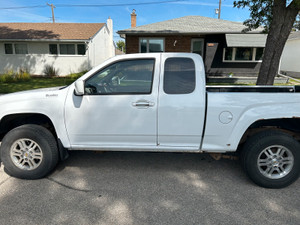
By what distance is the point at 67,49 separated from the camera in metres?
18.5

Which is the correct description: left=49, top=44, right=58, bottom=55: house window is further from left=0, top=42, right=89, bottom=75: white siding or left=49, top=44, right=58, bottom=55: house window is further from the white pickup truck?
the white pickup truck

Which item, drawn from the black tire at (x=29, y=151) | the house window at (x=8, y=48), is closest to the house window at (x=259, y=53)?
the black tire at (x=29, y=151)

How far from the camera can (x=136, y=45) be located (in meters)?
14.9

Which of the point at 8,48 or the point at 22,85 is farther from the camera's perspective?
the point at 8,48

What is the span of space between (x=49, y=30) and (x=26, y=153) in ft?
65.6

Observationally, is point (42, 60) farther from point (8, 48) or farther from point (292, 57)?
point (292, 57)

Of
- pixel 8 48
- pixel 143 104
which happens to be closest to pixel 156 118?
pixel 143 104

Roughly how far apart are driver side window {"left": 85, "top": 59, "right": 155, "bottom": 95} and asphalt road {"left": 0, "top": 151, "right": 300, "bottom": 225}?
1332 millimetres

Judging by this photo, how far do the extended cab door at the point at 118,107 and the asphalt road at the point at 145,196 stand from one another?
1.86ft

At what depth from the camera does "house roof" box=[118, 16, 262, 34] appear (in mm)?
13906

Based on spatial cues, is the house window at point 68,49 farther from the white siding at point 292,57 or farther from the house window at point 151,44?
the white siding at point 292,57

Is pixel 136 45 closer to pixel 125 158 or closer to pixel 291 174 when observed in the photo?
pixel 125 158

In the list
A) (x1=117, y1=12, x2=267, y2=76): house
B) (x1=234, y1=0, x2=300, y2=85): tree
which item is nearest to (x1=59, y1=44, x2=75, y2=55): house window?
(x1=117, y1=12, x2=267, y2=76): house

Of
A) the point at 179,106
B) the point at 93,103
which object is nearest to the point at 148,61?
the point at 179,106
